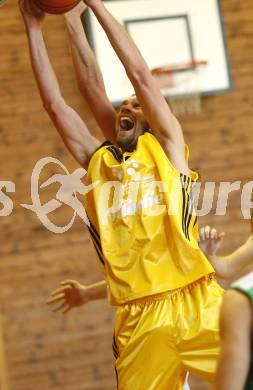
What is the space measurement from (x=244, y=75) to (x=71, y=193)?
2.09 meters

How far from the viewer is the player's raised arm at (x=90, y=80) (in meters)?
4.05

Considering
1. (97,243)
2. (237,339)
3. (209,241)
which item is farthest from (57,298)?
(237,339)

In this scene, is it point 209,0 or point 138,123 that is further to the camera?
point 209,0

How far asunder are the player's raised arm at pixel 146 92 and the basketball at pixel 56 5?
0.34 feet

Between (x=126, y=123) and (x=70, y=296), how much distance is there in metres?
1.05

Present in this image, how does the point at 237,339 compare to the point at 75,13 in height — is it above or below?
below

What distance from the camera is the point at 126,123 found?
3.82 m

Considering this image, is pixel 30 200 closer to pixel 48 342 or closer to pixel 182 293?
pixel 48 342

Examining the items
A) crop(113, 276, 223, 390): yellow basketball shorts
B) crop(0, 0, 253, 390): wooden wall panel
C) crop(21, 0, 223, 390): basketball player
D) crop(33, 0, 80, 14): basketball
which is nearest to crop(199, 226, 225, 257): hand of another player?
crop(21, 0, 223, 390): basketball player

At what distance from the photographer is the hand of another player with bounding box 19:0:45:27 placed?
377 centimetres

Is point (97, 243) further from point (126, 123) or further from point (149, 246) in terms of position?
point (126, 123)

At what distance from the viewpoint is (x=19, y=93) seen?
285 inches

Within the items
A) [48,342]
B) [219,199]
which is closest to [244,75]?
[219,199]

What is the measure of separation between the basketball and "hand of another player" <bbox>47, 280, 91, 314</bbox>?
1.47 m
